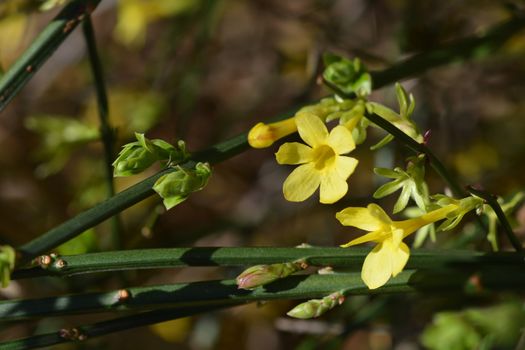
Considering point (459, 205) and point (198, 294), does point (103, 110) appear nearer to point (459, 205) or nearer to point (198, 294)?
point (198, 294)

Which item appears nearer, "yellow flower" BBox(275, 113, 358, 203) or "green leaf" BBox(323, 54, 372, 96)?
"yellow flower" BBox(275, 113, 358, 203)

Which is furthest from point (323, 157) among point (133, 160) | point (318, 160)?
point (133, 160)

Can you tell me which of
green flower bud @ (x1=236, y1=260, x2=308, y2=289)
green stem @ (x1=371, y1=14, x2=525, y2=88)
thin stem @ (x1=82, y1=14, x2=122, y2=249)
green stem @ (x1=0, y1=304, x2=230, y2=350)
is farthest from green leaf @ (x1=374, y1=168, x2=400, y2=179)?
thin stem @ (x1=82, y1=14, x2=122, y2=249)

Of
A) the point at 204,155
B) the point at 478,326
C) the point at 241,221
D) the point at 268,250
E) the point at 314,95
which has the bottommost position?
the point at 478,326

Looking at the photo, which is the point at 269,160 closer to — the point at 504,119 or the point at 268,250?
Result: the point at 504,119

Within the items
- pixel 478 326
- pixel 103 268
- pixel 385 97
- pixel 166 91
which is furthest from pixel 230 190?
pixel 103 268

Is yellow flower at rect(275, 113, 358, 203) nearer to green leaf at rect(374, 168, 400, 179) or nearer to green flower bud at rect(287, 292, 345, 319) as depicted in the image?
green leaf at rect(374, 168, 400, 179)
